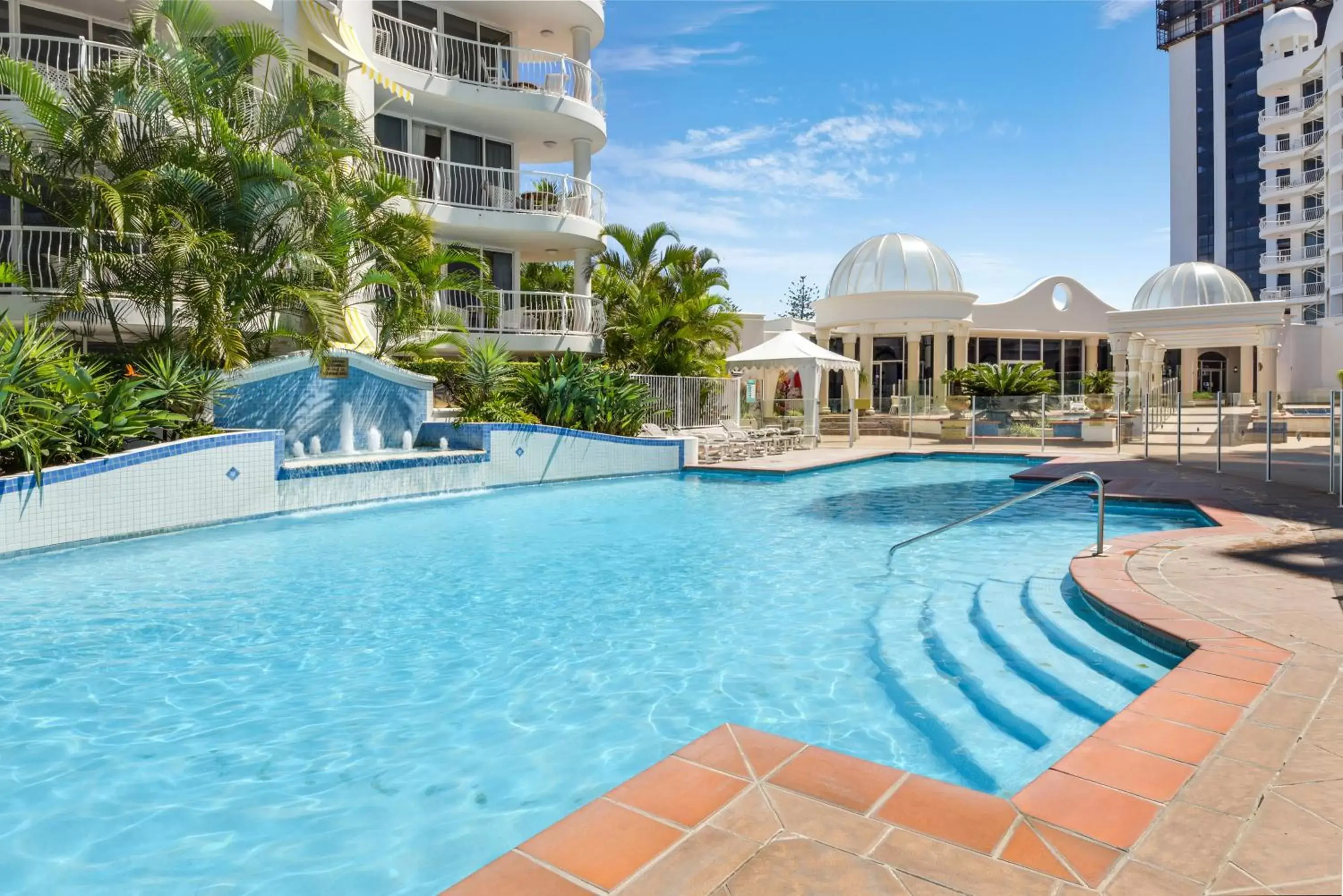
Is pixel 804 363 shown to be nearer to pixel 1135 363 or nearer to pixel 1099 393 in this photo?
pixel 1099 393

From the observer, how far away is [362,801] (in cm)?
397

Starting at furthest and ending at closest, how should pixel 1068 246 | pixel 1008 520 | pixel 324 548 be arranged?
pixel 1068 246 → pixel 1008 520 → pixel 324 548

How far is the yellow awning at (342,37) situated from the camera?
16.5 metres

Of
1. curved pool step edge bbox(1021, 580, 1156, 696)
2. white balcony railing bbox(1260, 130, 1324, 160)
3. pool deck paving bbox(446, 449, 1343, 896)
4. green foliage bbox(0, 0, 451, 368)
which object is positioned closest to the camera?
pool deck paving bbox(446, 449, 1343, 896)

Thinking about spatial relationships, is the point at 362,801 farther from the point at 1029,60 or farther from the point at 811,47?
the point at 1029,60

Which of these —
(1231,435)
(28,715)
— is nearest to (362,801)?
(28,715)

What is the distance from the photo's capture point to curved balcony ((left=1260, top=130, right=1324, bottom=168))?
2245 inches

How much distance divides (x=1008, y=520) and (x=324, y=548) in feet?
29.8

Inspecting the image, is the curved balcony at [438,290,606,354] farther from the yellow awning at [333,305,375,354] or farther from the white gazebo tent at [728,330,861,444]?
the white gazebo tent at [728,330,861,444]

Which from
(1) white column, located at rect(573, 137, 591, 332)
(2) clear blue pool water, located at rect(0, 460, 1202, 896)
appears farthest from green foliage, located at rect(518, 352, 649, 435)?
(2) clear blue pool water, located at rect(0, 460, 1202, 896)

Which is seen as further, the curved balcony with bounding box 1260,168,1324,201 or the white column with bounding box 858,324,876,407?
the curved balcony with bounding box 1260,168,1324,201

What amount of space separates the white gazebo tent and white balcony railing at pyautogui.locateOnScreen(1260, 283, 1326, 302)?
47.5 metres

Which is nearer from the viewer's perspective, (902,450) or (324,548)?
(324,548)

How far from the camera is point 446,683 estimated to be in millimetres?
5551
